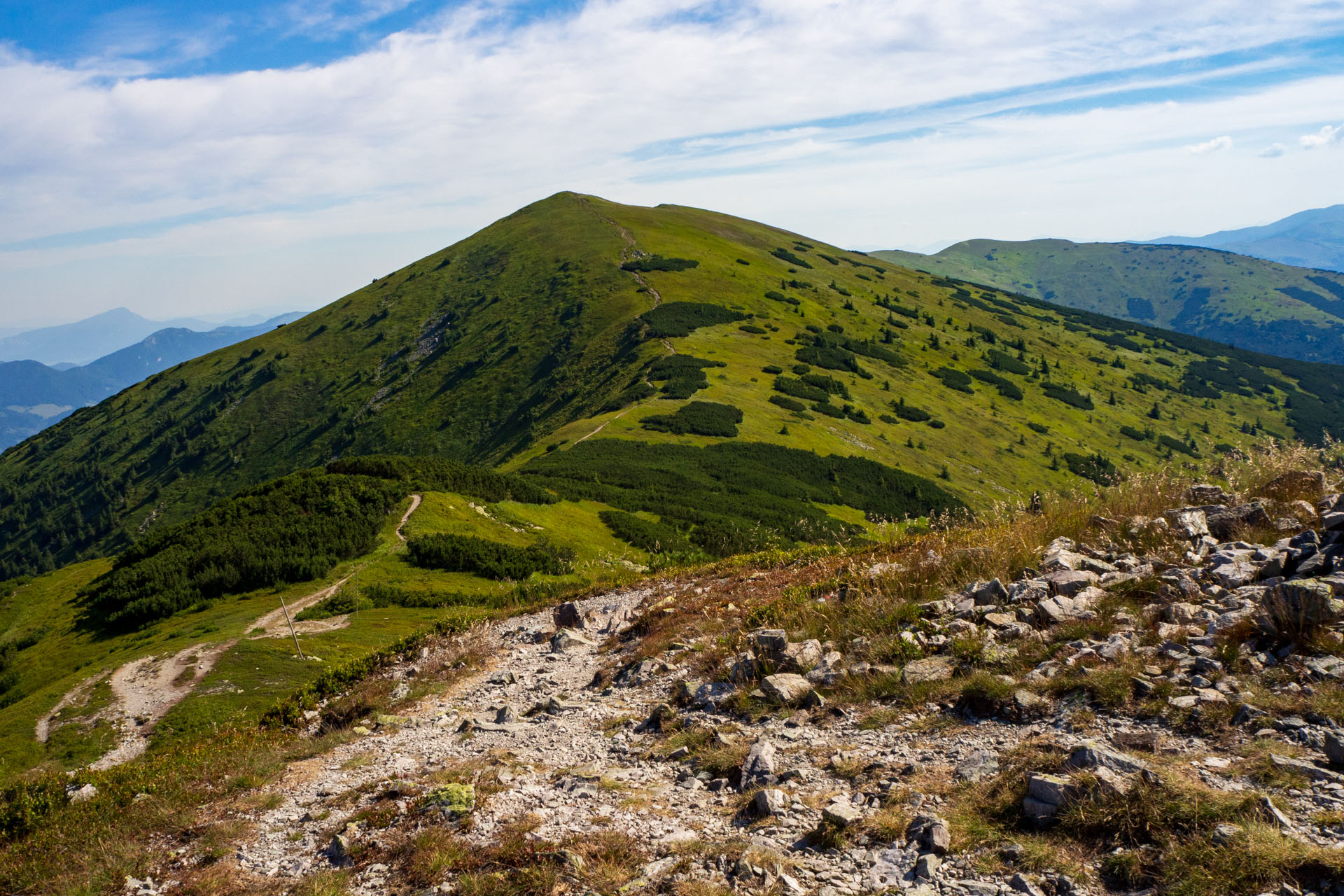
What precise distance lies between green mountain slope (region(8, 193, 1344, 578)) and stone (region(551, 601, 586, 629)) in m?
48.5

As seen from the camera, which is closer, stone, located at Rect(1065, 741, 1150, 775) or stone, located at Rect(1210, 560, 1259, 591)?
stone, located at Rect(1065, 741, 1150, 775)

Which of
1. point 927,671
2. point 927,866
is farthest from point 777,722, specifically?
point 927,866

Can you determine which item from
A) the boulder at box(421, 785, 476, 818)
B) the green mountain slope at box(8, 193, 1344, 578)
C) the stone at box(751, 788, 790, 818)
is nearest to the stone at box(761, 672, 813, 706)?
the stone at box(751, 788, 790, 818)

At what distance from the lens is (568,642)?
45.8 feet

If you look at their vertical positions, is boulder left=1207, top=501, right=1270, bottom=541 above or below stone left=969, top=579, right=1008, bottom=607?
above

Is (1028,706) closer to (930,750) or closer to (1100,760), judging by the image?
(930,750)

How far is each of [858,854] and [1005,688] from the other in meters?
2.69

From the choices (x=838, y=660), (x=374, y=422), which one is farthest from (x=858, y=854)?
(x=374, y=422)

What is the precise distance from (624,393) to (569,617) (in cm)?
8191

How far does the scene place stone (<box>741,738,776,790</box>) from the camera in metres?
7.18

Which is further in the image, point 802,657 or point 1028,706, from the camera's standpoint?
point 802,657

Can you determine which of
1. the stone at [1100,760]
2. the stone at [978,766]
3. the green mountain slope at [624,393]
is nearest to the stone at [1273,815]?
the stone at [1100,760]

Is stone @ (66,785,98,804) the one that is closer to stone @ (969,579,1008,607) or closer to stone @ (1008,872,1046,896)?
stone @ (1008,872,1046,896)

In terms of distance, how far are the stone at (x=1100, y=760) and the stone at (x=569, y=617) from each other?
35.6ft
